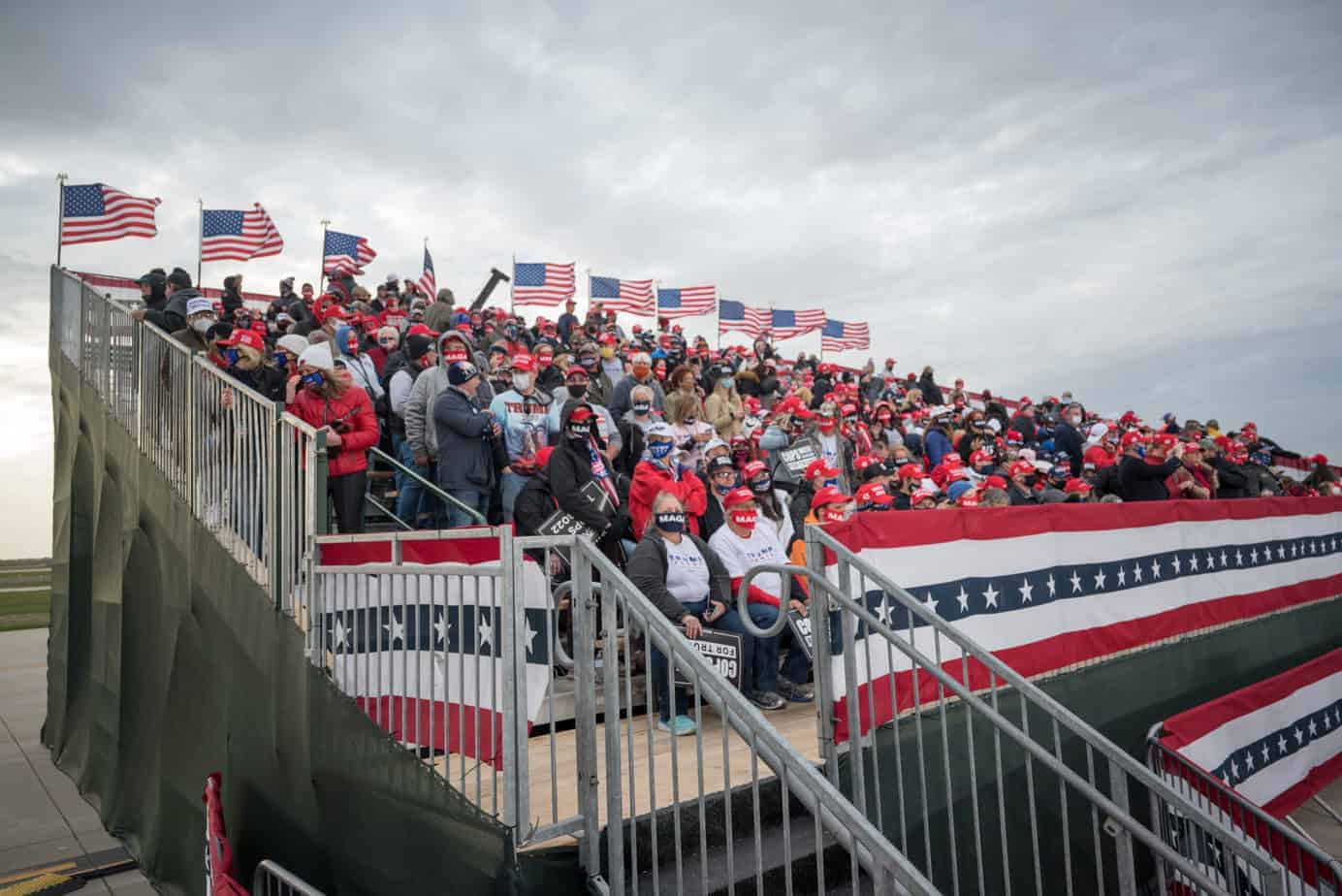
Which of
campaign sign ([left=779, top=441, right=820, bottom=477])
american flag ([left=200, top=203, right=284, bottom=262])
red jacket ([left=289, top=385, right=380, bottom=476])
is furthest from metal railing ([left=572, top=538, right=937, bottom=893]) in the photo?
american flag ([left=200, top=203, right=284, bottom=262])

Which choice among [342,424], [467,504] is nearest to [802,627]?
[467,504]

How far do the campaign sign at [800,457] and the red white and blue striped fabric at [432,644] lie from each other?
5.62m

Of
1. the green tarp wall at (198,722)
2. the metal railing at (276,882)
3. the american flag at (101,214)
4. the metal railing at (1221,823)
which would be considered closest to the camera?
the green tarp wall at (198,722)

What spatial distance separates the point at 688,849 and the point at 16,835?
10.8 meters

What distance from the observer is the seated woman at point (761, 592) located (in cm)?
611

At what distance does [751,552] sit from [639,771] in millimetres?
2384

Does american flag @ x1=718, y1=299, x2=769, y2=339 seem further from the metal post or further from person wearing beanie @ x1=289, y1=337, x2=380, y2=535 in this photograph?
the metal post

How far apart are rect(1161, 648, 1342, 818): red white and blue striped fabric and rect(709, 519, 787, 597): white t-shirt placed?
298 centimetres

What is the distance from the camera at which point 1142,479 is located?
10.2 meters

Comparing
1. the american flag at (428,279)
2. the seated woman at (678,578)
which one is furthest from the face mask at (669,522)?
the american flag at (428,279)

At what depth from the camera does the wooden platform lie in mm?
3430

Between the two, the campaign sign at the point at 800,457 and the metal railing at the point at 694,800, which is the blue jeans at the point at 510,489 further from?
the metal railing at the point at 694,800

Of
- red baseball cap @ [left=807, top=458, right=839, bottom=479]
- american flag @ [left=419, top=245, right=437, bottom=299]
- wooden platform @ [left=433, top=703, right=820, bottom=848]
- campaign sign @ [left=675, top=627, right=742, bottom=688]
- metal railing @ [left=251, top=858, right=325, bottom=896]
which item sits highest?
american flag @ [left=419, top=245, right=437, bottom=299]

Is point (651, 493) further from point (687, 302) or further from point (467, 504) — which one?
point (687, 302)
